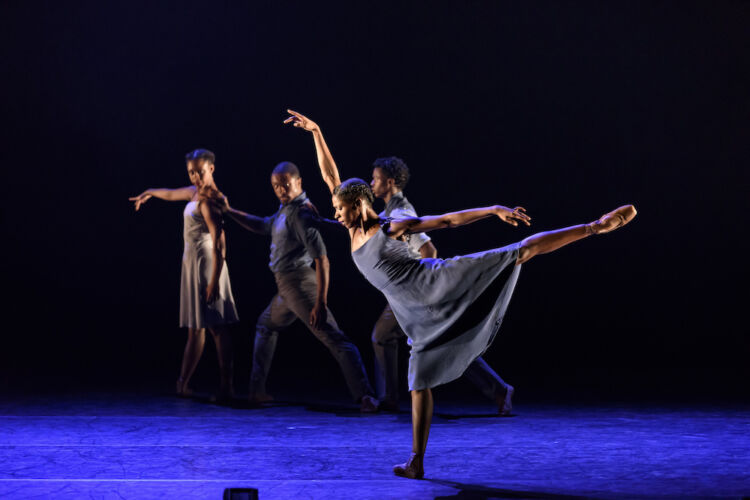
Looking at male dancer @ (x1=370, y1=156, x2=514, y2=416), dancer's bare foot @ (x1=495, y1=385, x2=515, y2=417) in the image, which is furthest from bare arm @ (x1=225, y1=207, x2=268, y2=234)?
dancer's bare foot @ (x1=495, y1=385, x2=515, y2=417)

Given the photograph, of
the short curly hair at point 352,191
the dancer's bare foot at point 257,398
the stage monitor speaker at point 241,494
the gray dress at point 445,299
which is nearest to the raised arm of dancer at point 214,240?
the dancer's bare foot at point 257,398

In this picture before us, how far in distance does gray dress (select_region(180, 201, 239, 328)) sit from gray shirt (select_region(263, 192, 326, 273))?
50 cm

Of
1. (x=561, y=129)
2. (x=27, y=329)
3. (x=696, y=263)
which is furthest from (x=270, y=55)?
(x=696, y=263)

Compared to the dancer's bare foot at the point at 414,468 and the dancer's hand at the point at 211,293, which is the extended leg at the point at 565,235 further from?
the dancer's hand at the point at 211,293

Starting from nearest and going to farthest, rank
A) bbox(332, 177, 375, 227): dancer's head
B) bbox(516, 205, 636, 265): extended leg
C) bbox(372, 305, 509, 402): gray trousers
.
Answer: bbox(516, 205, 636, 265): extended leg → bbox(332, 177, 375, 227): dancer's head → bbox(372, 305, 509, 402): gray trousers

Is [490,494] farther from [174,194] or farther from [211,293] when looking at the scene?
[174,194]

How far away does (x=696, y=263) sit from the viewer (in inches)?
332

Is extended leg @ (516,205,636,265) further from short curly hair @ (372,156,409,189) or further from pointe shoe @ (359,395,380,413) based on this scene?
pointe shoe @ (359,395,380,413)

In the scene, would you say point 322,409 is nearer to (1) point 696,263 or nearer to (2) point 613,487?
(2) point 613,487

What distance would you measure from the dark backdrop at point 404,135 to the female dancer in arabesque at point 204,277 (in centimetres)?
167

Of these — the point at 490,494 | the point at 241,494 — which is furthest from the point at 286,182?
the point at 241,494

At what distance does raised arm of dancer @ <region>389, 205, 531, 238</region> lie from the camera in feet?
13.9

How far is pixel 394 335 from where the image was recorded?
5848mm

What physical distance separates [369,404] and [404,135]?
3.19m
